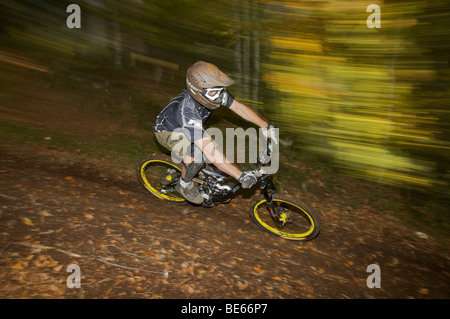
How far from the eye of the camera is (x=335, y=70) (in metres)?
6.21

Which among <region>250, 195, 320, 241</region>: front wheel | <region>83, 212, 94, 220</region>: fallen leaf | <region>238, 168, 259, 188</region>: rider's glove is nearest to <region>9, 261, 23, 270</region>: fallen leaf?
<region>83, 212, 94, 220</region>: fallen leaf

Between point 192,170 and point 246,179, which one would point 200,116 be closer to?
point 192,170

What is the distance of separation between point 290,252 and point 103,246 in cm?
312

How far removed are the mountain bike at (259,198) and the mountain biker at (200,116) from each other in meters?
0.43

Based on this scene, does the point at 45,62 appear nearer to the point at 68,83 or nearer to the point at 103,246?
the point at 68,83

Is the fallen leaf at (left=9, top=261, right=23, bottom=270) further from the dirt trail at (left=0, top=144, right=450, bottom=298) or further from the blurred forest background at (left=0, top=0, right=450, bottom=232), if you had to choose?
the blurred forest background at (left=0, top=0, right=450, bottom=232)

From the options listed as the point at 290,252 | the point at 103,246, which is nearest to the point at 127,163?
the point at 103,246

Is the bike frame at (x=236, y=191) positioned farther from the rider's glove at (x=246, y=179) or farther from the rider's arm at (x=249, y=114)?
the rider's arm at (x=249, y=114)

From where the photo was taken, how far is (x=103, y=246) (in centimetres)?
400

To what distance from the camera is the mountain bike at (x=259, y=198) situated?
4609mm

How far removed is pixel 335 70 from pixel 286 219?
12.2 ft

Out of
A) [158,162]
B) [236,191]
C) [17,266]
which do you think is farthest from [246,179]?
[17,266]
